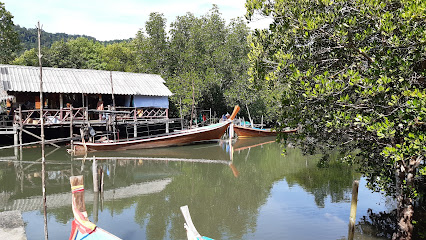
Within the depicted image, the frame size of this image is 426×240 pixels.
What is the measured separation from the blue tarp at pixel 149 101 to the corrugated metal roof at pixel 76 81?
0.40m

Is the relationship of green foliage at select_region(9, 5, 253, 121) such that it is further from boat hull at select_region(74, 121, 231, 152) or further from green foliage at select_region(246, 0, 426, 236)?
green foliage at select_region(246, 0, 426, 236)

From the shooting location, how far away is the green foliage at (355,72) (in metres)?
4.86

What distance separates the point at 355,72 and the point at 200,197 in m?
6.36

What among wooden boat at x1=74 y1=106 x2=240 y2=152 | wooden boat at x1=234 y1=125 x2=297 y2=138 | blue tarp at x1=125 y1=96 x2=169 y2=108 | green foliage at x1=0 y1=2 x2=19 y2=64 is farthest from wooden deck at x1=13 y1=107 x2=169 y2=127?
green foliage at x1=0 y1=2 x2=19 y2=64

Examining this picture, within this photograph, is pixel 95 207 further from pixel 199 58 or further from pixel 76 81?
pixel 199 58

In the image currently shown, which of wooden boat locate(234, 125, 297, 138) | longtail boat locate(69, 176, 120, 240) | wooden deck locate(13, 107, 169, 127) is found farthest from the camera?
wooden boat locate(234, 125, 297, 138)

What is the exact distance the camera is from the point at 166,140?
19.5 meters

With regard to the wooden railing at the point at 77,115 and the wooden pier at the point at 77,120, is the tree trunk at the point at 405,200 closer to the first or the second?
the wooden pier at the point at 77,120

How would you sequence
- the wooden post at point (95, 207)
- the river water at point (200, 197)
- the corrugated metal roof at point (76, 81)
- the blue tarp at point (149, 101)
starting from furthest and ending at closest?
the blue tarp at point (149, 101)
the corrugated metal roof at point (76, 81)
the wooden post at point (95, 207)
the river water at point (200, 197)

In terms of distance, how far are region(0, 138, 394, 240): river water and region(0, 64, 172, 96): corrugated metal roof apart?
3.62 metres

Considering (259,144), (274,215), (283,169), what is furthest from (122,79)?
(274,215)

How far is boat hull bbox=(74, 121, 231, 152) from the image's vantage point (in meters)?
17.5

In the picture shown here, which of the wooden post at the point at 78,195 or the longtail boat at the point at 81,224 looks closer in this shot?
the longtail boat at the point at 81,224

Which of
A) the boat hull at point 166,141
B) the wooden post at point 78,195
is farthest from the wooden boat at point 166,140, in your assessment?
the wooden post at point 78,195
